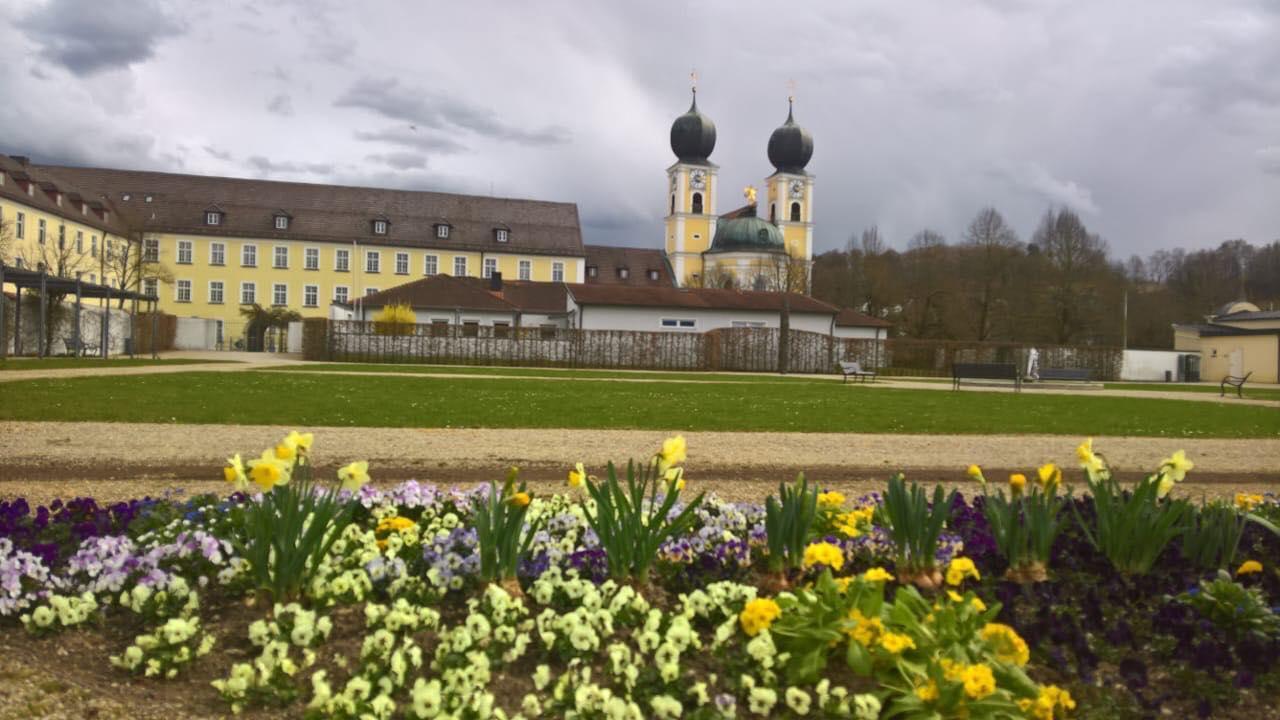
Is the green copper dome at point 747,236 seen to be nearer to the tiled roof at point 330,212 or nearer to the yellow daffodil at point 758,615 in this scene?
the tiled roof at point 330,212

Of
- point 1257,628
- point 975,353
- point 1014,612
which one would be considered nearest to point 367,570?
point 1014,612

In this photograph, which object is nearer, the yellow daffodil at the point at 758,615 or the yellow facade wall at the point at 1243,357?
the yellow daffodil at the point at 758,615

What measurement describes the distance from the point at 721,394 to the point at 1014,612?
18.7 metres

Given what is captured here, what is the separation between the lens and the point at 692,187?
101562 millimetres

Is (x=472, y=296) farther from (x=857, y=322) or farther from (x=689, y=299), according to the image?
(x=857, y=322)

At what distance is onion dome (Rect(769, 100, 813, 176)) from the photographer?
4126 inches

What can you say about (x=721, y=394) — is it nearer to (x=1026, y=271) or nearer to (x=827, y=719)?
(x=827, y=719)

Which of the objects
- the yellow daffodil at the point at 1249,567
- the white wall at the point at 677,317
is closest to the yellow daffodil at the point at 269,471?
the yellow daffodil at the point at 1249,567

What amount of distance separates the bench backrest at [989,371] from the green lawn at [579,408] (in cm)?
431

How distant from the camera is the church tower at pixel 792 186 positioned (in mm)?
104000

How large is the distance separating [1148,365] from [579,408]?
4329 centimetres

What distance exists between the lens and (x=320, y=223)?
3044 inches

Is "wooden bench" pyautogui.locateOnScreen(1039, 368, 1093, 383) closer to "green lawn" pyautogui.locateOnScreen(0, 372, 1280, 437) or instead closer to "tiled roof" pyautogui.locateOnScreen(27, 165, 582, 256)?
"green lawn" pyautogui.locateOnScreen(0, 372, 1280, 437)

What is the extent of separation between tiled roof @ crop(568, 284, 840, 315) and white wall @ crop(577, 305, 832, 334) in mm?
262
